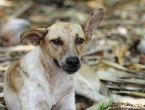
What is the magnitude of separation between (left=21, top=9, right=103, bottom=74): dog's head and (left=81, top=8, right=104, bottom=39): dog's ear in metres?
0.25

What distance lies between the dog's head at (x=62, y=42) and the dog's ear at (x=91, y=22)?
25 cm

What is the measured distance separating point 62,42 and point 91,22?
34.1 inches

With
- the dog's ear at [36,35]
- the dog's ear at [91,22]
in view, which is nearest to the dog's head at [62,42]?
the dog's ear at [36,35]

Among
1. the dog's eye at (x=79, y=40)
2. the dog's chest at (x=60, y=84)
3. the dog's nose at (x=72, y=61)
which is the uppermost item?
the dog's eye at (x=79, y=40)


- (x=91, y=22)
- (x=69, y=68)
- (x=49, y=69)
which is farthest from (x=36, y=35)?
(x=91, y=22)

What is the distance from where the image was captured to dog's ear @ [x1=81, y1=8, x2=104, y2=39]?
586 cm

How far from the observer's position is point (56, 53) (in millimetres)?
5270

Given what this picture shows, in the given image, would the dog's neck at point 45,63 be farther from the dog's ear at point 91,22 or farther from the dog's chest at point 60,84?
the dog's ear at point 91,22

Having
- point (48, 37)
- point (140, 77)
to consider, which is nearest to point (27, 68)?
point (48, 37)

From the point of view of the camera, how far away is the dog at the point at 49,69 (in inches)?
207

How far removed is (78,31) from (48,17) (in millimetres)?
7666

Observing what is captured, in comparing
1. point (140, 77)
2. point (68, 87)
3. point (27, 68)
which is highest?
point (27, 68)

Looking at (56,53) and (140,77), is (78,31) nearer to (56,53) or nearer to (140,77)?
(56,53)

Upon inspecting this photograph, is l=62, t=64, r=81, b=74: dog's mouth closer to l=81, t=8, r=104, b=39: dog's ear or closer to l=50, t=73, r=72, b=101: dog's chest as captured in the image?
l=50, t=73, r=72, b=101: dog's chest
